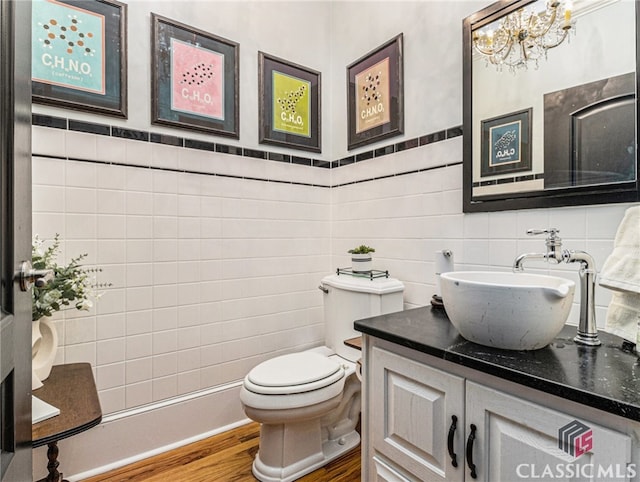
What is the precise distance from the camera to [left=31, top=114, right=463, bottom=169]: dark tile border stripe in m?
1.49

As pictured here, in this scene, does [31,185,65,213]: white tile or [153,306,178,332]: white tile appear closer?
[31,185,65,213]: white tile

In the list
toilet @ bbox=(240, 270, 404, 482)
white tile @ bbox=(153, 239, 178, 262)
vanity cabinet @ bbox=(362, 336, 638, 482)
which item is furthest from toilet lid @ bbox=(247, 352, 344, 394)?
white tile @ bbox=(153, 239, 178, 262)

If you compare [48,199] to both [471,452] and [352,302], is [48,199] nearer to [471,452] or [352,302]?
[352,302]

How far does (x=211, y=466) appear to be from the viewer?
1.60 m

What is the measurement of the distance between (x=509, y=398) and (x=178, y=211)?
5.23 feet

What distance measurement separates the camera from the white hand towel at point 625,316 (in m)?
0.88

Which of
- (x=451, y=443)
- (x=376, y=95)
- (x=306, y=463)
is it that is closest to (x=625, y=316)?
(x=451, y=443)

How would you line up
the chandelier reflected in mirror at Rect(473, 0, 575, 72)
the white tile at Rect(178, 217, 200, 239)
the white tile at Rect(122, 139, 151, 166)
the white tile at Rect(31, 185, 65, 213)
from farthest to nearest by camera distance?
the white tile at Rect(178, 217, 200, 239), the white tile at Rect(122, 139, 151, 166), the white tile at Rect(31, 185, 65, 213), the chandelier reflected in mirror at Rect(473, 0, 575, 72)

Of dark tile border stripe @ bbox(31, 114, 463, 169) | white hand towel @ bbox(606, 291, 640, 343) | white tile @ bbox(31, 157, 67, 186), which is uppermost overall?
dark tile border stripe @ bbox(31, 114, 463, 169)

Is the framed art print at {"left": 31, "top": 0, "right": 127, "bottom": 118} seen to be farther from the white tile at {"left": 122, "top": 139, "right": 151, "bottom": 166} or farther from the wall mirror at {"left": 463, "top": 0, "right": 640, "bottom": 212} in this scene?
the wall mirror at {"left": 463, "top": 0, "right": 640, "bottom": 212}

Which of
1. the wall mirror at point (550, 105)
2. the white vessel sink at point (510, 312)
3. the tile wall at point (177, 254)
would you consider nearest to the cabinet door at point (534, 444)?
the white vessel sink at point (510, 312)

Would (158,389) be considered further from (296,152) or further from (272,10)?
(272,10)

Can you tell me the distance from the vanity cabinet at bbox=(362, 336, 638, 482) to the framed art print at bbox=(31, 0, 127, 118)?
1564 mm

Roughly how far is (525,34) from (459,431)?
58.1 inches
